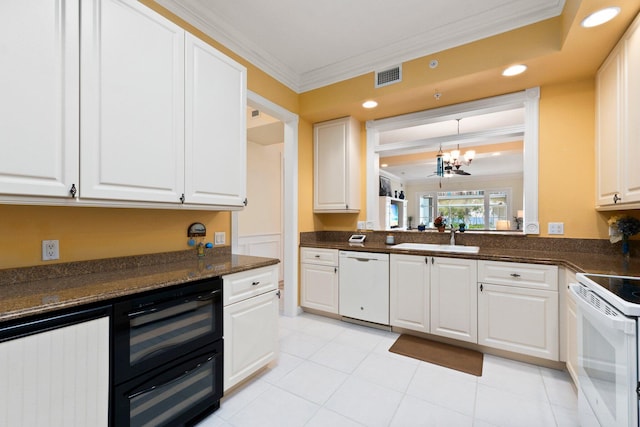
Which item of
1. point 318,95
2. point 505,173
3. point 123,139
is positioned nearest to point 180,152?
point 123,139

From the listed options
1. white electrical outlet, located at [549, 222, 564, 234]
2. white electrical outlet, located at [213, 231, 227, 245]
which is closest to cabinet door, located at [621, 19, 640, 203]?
white electrical outlet, located at [549, 222, 564, 234]

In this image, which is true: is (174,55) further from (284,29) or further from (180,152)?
(284,29)

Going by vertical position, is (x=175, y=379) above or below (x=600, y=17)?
below

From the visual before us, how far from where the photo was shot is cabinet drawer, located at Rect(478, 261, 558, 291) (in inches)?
85.4

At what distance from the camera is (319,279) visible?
334cm

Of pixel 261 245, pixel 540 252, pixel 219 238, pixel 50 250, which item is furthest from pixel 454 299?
pixel 261 245

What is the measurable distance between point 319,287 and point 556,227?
2.44 metres

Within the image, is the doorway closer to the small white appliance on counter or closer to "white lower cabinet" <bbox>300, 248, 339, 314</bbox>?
"white lower cabinet" <bbox>300, 248, 339, 314</bbox>

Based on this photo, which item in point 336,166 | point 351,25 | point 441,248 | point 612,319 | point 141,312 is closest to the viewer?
point 612,319

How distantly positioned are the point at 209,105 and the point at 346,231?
7.55ft

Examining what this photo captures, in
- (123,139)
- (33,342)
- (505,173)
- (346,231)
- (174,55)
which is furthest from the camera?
(505,173)

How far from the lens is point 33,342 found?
1.04 meters

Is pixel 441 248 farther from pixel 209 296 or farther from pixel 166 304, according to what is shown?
pixel 166 304

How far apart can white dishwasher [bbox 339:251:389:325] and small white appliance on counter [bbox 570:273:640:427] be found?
1.56 m
